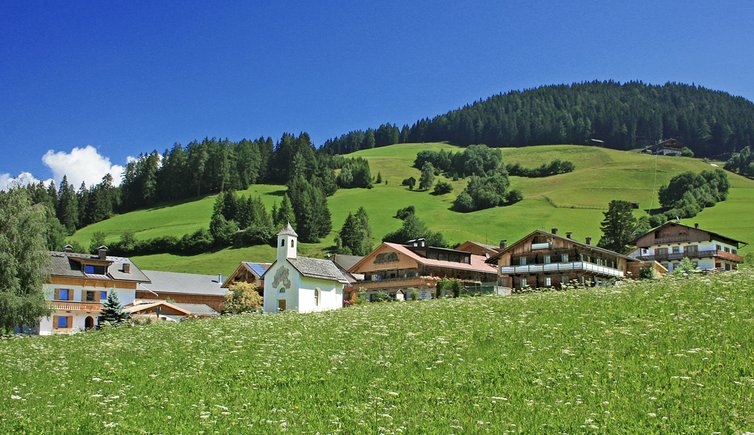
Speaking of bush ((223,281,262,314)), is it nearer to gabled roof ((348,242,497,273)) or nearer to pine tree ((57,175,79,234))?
gabled roof ((348,242,497,273))

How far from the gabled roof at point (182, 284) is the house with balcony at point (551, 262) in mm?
40806

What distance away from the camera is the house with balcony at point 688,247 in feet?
323

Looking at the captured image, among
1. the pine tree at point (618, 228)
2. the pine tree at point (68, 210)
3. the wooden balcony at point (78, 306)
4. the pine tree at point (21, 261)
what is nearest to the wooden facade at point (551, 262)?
the pine tree at point (618, 228)

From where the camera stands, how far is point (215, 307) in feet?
305

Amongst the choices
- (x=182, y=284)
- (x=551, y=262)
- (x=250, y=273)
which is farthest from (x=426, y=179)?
(x=551, y=262)

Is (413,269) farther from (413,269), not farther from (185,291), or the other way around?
(185,291)

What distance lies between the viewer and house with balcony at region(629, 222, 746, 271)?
98.4 meters

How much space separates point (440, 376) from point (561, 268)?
57927 millimetres

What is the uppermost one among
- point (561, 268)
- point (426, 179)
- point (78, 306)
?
point (426, 179)

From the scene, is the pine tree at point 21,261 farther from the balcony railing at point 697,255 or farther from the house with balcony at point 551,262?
the balcony railing at point 697,255

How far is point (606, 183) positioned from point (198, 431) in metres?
170

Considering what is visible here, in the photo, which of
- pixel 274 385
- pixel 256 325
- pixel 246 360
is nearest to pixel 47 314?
pixel 256 325

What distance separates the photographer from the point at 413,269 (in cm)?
8356

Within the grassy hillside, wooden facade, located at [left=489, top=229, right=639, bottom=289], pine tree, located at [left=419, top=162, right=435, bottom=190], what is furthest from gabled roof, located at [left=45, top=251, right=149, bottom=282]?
pine tree, located at [left=419, top=162, right=435, bottom=190]
